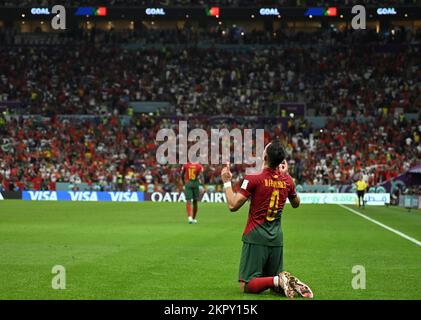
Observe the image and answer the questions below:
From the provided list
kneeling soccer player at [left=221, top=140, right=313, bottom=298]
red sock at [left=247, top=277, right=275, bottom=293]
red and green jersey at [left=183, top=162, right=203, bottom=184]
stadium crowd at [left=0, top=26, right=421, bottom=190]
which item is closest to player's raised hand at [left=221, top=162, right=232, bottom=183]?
kneeling soccer player at [left=221, top=140, right=313, bottom=298]

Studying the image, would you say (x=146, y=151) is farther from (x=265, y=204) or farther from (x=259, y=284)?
(x=259, y=284)

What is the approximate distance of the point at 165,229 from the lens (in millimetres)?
23922

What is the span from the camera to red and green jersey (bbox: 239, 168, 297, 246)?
11172 millimetres

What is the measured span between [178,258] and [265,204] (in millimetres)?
4935

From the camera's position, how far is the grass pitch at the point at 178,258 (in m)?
11.3

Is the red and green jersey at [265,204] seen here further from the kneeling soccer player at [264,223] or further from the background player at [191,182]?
the background player at [191,182]

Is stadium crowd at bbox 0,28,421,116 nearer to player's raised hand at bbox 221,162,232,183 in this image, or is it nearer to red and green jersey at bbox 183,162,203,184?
red and green jersey at bbox 183,162,203,184

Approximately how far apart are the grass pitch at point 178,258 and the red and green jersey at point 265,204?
81 cm

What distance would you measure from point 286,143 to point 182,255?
39.3 metres

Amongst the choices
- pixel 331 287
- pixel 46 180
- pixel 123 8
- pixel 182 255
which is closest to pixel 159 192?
pixel 46 180

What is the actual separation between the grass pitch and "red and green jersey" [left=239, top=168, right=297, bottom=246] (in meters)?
0.81

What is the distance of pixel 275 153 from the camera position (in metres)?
10.9

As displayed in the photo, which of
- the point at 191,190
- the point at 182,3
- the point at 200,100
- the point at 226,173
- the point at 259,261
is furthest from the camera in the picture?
the point at 182,3

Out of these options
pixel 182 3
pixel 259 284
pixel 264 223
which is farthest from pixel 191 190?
pixel 182 3
